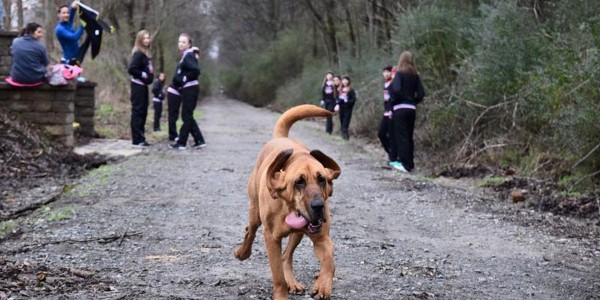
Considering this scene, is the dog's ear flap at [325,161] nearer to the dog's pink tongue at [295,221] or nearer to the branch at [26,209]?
the dog's pink tongue at [295,221]

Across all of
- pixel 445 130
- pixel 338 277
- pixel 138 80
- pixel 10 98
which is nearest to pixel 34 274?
pixel 338 277

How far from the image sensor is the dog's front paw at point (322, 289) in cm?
450

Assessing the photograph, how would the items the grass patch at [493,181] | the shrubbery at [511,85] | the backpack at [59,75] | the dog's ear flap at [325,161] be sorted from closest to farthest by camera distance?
the dog's ear flap at [325,161] → the shrubbery at [511,85] → the grass patch at [493,181] → the backpack at [59,75]

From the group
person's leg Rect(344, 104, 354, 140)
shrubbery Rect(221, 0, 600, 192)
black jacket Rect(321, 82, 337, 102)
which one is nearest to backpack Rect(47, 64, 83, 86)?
shrubbery Rect(221, 0, 600, 192)

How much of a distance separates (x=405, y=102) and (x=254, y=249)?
25.9ft

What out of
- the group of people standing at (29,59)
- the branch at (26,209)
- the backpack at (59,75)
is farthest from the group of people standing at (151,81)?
the branch at (26,209)

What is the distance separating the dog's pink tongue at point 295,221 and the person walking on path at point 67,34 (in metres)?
12.0

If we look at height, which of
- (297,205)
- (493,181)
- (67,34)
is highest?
(297,205)

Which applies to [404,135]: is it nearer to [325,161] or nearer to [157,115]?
[325,161]

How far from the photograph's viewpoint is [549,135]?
12.5 metres

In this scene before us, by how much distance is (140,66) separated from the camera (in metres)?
15.3

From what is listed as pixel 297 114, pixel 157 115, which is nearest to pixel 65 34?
pixel 157 115

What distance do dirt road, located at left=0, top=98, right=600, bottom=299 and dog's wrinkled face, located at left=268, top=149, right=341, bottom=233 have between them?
932 mm

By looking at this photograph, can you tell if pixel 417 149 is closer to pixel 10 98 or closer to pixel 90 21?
pixel 90 21
